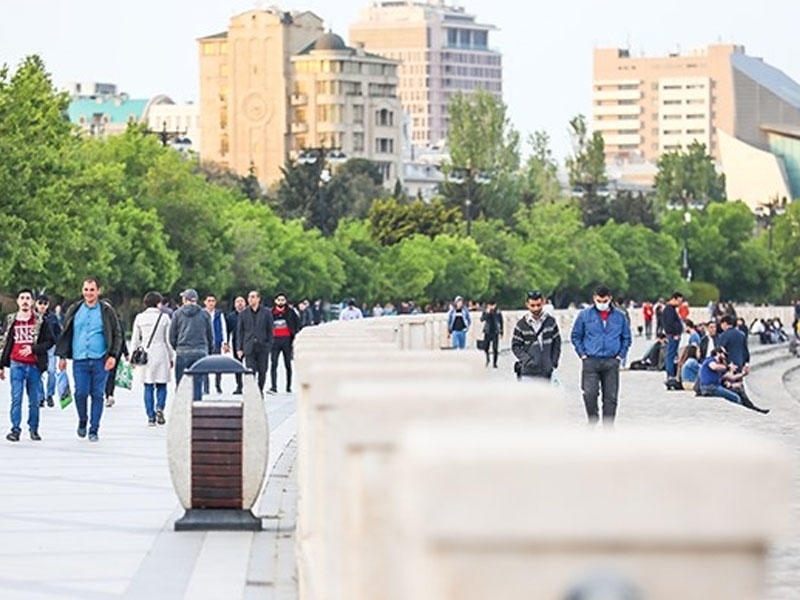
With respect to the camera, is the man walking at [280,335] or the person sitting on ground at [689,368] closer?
the man walking at [280,335]

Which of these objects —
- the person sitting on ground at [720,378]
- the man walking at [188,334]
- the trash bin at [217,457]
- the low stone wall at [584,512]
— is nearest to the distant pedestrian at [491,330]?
the person sitting on ground at [720,378]

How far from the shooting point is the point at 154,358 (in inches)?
973

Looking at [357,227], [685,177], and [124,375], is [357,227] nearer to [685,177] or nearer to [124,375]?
[685,177]

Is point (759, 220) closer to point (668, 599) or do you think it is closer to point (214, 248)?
point (214, 248)

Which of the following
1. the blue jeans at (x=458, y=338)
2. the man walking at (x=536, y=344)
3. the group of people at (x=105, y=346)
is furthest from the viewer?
the blue jeans at (x=458, y=338)

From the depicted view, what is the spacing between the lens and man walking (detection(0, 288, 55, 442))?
21.7 metres

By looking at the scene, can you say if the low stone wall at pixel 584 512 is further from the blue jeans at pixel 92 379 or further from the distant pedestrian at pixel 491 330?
the distant pedestrian at pixel 491 330

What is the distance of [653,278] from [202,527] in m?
114

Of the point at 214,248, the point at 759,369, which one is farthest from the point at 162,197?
the point at 759,369

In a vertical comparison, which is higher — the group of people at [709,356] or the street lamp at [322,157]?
the street lamp at [322,157]

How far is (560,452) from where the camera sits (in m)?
3.46

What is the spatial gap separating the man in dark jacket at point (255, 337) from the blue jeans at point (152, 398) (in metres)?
5.14

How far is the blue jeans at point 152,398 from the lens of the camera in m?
24.6

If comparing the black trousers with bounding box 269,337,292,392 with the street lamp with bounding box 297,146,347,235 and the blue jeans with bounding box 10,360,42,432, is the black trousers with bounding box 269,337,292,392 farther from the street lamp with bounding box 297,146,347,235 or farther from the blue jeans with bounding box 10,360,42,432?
the street lamp with bounding box 297,146,347,235
